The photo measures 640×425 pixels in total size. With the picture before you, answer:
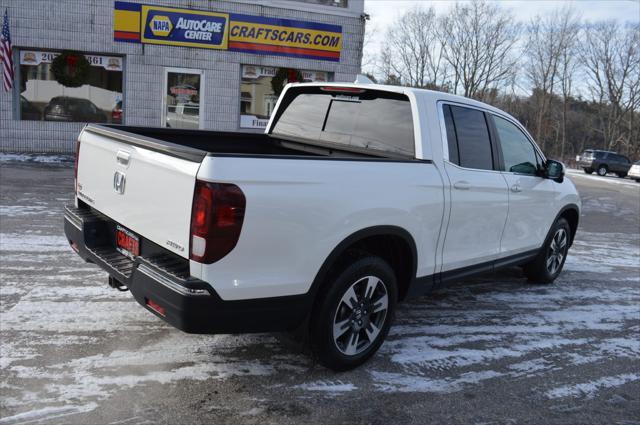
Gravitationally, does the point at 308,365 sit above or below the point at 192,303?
below

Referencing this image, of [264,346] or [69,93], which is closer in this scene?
[264,346]

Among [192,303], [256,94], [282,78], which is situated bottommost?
[192,303]

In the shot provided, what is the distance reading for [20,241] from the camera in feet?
21.2

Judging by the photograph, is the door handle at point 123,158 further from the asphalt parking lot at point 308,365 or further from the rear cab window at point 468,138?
the rear cab window at point 468,138

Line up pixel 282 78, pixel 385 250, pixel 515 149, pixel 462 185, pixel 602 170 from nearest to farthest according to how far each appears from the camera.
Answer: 1. pixel 385 250
2. pixel 462 185
3. pixel 515 149
4. pixel 282 78
5. pixel 602 170

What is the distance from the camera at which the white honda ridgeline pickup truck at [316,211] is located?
2.98m

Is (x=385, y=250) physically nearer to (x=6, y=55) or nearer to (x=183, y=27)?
(x=183, y=27)

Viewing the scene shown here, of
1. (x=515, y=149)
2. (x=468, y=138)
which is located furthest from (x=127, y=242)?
(x=515, y=149)

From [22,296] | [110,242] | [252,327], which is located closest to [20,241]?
[22,296]

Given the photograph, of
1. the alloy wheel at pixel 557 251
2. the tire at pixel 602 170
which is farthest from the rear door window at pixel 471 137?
the tire at pixel 602 170

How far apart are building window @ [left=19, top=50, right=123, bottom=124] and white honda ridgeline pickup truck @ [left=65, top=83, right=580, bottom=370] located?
11.7 m

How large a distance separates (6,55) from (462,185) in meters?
14.0

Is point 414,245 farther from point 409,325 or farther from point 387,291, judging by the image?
point 409,325

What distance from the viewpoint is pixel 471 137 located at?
4.61 meters
